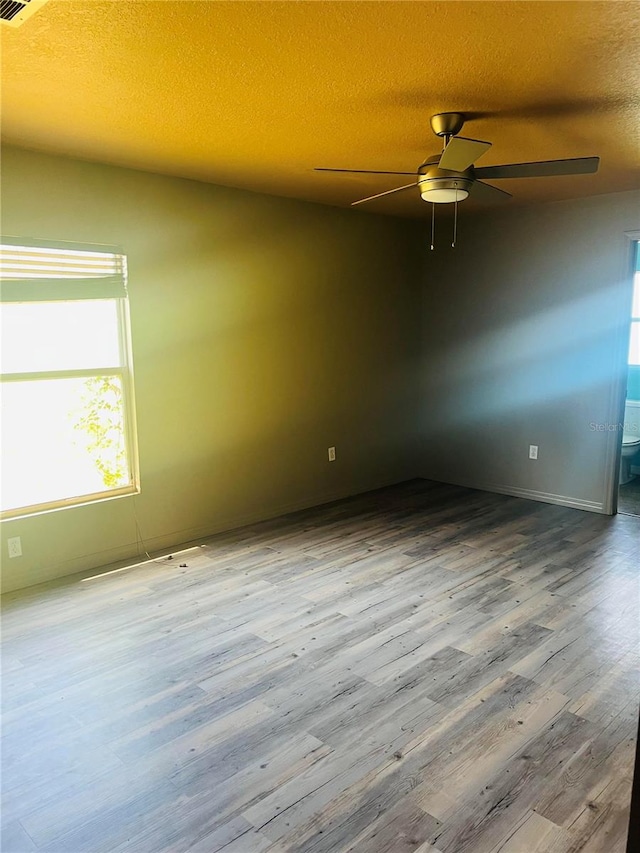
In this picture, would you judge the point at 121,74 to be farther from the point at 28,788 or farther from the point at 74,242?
the point at 28,788

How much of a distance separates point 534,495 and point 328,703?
346 cm

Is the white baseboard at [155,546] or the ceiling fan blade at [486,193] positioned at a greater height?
the ceiling fan blade at [486,193]

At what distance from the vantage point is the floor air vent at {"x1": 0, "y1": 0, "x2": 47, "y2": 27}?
1786mm

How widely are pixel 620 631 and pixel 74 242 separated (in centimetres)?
370

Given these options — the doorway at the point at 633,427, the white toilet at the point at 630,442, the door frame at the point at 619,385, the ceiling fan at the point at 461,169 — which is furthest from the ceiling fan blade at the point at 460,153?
the white toilet at the point at 630,442

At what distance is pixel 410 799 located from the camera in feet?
6.25

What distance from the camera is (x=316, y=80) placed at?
7.80 feet

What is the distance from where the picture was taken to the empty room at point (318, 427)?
1.95m

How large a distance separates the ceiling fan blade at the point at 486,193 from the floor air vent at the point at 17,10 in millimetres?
1913

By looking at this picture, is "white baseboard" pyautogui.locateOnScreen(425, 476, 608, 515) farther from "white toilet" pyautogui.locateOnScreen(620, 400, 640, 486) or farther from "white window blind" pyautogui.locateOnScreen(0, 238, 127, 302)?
"white window blind" pyautogui.locateOnScreen(0, 238, 127, 302)

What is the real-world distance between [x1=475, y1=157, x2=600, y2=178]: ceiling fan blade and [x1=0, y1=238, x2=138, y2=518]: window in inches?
91.3

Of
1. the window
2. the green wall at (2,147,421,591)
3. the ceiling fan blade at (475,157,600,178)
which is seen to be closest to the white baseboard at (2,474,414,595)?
the green wall at (2,147,421,591)

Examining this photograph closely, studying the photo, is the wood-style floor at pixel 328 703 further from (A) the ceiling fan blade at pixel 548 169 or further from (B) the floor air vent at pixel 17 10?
(B) the floor air vent at pixel 17 10

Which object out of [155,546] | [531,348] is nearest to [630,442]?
[531,348]
